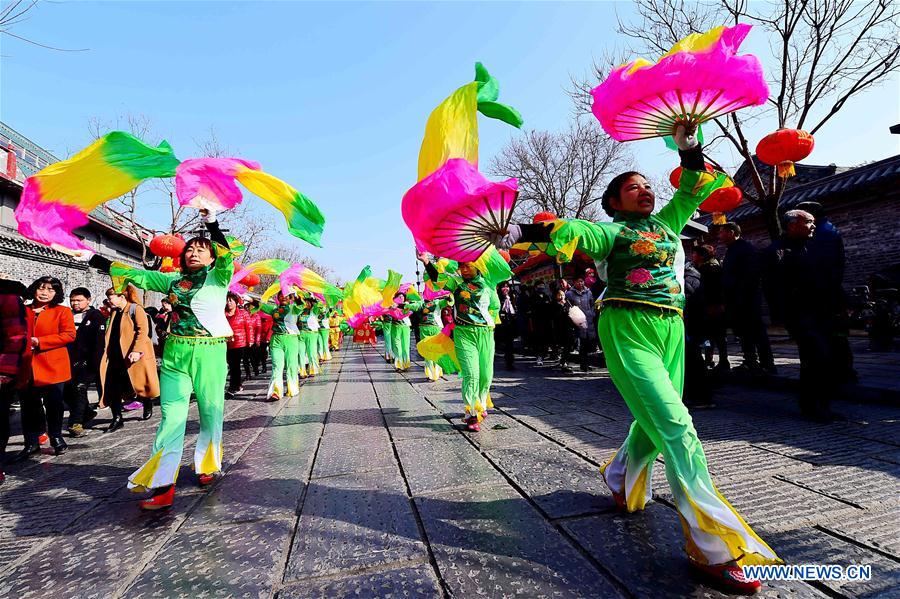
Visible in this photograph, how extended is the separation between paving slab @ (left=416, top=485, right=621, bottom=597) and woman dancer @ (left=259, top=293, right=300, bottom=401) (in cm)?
604

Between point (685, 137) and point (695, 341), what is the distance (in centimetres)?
381

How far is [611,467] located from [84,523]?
3.39 m

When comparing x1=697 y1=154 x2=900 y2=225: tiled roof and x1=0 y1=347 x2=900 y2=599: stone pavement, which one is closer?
x1=0 y1=347 x2=900 y2=599: stone pavement

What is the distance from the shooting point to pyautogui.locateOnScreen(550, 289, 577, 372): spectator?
368 inches

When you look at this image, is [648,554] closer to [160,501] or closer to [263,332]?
[160,501]

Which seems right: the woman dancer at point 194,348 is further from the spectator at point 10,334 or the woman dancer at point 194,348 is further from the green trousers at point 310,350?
the green trousers at point 310,350

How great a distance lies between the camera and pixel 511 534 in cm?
244

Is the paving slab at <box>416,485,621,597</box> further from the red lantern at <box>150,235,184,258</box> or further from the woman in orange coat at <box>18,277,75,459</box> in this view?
the woman in orange coat at <box>18,277,75,459</box>

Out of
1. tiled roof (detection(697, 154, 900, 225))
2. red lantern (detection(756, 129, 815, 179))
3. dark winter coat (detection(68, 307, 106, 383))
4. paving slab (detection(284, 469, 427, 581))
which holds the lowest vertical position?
paving slab (detection(284, 469, 427, 581))

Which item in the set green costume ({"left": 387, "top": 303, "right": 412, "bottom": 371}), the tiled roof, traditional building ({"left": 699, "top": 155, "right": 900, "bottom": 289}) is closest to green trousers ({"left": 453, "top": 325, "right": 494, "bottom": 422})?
green costume ({"left": 387, "top": 303, "right": 412, "bottom": 371})

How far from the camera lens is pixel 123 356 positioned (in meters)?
6.00

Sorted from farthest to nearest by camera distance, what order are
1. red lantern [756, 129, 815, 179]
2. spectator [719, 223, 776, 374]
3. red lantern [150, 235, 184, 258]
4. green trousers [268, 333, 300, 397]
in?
green trousers [268, 333, 300, 397] < spectator [719, 223, 776, 374] < red lantern [756, 129, 815, 179] < red lantern [150, 235, 184, 258]

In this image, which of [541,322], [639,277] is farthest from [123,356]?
[541,322]

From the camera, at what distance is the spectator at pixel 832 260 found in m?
4.43
